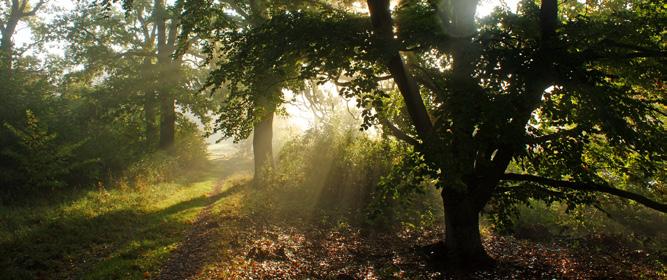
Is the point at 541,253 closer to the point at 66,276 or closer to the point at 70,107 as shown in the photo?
the point at 66,276

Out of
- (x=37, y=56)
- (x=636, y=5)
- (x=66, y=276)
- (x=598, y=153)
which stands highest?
(x=37, y=56)

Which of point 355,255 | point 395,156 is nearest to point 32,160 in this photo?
point 355,255

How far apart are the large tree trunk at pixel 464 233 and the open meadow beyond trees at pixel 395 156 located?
0.13 feet

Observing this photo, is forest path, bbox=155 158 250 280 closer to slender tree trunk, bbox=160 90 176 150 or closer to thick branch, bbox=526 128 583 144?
thick branch, bbox=526 128 583 144

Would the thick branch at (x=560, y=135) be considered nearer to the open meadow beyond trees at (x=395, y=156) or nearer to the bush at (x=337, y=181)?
the open meadow beyond trees at (x=395, y=156)

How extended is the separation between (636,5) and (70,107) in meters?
23.1

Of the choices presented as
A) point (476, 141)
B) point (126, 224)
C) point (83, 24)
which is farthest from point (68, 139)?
point (476, 141)

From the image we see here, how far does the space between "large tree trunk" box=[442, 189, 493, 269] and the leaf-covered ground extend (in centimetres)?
37

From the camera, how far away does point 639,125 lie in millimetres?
7938

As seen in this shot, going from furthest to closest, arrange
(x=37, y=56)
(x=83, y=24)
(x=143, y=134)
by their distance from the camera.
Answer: (x=37, y=56) → (x=143, y=134) → (x=83, y=24)

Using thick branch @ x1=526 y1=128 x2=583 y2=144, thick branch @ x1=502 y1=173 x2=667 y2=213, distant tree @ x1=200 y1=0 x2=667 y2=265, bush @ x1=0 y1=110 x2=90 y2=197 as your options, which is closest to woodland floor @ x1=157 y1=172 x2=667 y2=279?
distant tree @ x1=200 y1=0 x2=667 y2=265

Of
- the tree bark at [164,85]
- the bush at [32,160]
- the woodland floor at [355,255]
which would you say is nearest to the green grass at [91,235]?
the woodland floor at [355,255]

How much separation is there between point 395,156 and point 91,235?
10.0 m

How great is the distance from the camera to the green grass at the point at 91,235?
31.3ft
